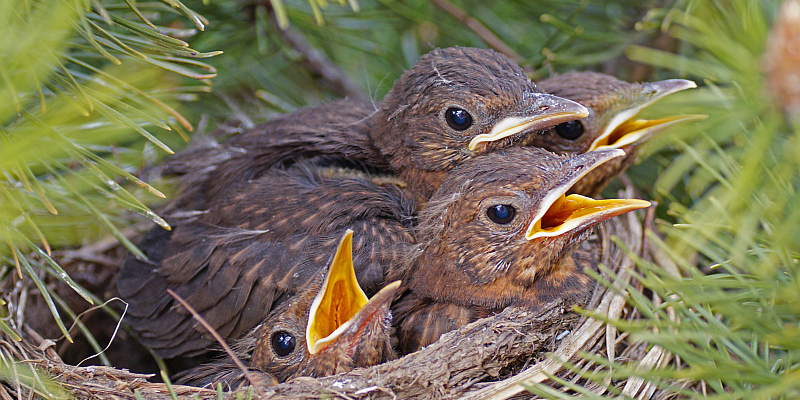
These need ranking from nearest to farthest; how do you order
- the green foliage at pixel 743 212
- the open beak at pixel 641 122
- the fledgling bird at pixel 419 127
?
the green foliage at pixel 743 212 < the fledgling bird at pixel 419 127 < the open beak at pixel 641 122

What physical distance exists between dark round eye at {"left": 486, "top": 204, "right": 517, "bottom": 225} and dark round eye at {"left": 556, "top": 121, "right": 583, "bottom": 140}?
18.7 inches

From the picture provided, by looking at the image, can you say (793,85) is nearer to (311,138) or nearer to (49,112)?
(49,112)

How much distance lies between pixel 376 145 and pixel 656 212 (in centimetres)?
99

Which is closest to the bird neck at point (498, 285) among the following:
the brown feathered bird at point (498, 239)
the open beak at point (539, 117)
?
the brown feathered bird at point (498, 239)

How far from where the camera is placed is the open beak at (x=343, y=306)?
4.67ft

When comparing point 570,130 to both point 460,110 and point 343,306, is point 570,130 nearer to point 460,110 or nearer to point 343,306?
point 460,110

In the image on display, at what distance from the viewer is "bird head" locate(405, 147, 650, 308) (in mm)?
1524

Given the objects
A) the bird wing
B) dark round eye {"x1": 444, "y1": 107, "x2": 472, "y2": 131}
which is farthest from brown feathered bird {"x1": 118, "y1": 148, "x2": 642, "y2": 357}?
dark round eye {"x1": 444, "y1": 107, "x2": 472, "y2": 131}

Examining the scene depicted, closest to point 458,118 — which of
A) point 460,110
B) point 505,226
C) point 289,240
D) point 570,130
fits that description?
point 460,110

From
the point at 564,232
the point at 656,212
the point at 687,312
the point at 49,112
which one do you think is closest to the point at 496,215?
the point at 564,232

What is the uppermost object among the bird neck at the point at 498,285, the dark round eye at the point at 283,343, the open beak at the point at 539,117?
the open beak at the point at 539,117

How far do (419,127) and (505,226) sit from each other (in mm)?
384

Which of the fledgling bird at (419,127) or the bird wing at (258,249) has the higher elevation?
the fledgling bird at (419,127)

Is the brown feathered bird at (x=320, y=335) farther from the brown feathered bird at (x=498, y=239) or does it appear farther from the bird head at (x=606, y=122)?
the bird head at (x=606, y=122)
